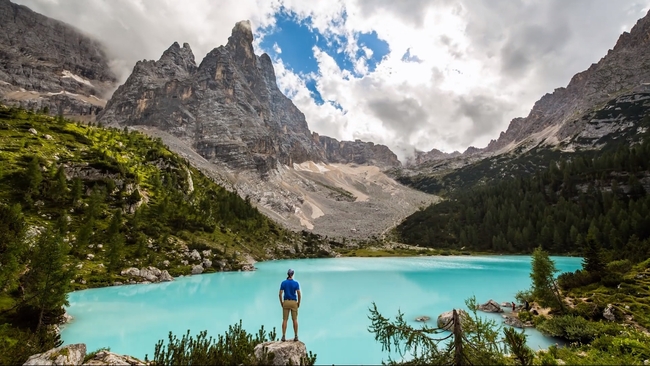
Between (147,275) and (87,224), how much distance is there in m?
10.5

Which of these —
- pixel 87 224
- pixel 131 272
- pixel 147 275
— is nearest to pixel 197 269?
pixel 147 275

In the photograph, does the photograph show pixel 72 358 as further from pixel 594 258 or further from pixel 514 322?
pixel 594 258

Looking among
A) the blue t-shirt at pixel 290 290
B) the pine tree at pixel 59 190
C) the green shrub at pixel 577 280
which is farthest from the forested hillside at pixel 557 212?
the pine tree at pixel 59 190

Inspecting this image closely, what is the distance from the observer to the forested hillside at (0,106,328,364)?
18.2 meters

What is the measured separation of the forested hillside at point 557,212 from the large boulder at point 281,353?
9372 centimetres

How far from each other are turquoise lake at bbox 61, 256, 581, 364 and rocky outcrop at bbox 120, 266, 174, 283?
6.76ft

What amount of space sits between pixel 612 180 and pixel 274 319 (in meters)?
142

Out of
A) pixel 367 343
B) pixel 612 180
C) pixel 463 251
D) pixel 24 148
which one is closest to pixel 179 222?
pixel 24 148

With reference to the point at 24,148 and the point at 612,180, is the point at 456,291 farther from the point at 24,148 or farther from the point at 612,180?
the point at 612,180

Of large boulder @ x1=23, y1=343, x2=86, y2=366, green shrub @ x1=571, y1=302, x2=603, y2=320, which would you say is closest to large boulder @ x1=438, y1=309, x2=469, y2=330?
green shrub @ x1=571, y1=302, x2=603, y2=320

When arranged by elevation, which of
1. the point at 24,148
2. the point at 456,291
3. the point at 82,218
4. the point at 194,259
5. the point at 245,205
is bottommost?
the point at 456,291

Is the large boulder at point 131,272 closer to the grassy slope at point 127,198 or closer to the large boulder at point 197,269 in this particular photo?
the grassy slope at point 127,198

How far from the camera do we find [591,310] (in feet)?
70.8

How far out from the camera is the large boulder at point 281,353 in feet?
28.4
